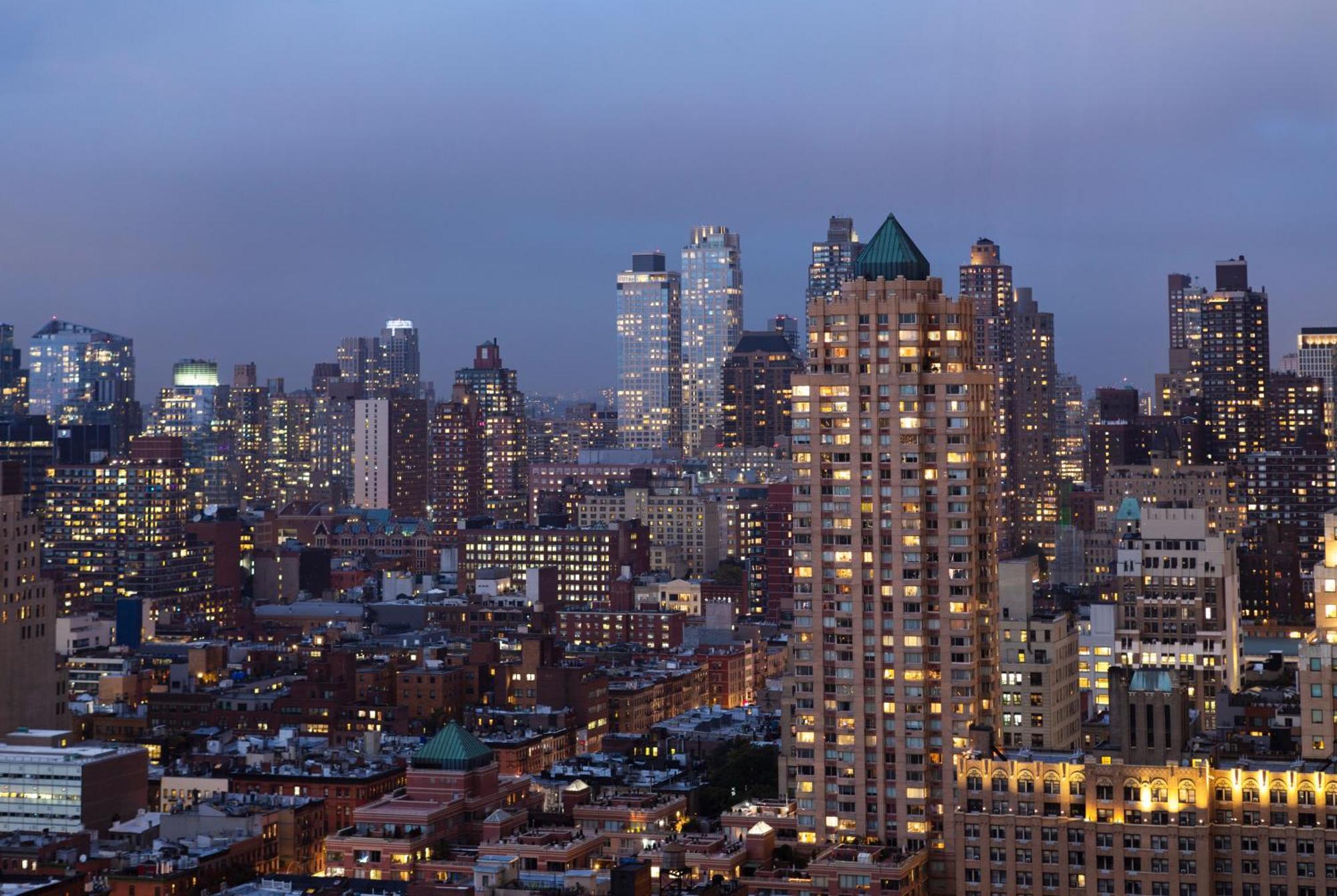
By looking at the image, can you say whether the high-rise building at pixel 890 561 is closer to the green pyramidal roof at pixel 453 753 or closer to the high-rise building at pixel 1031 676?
the high-rise building at pixel 1031 676

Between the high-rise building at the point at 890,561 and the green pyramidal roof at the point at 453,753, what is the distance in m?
19.2

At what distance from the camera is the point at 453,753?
134m

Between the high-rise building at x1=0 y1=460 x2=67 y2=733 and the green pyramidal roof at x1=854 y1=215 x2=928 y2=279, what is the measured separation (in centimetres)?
7040

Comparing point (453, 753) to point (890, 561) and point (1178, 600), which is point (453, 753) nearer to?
point (890, 561)

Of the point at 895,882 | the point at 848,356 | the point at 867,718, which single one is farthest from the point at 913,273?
the point at 895,882

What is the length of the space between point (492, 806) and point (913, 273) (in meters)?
38.2

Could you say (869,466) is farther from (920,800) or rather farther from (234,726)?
(234,726)

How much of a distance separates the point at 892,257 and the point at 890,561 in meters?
16.8

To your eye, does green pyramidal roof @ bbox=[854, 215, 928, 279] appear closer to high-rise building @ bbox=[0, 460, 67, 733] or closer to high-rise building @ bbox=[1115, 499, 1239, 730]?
high-rise building @ bbox=[1115, 499, 1239, 730]

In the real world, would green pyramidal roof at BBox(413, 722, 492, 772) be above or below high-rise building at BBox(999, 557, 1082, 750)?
below

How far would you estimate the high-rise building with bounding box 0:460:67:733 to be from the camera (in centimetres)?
16275

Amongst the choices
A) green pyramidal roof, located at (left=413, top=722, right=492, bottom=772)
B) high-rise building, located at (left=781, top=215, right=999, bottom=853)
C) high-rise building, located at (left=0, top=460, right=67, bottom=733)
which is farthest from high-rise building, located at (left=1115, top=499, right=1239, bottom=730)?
high-rise building, located at (left=0, top=460, right=67, bottom=733)

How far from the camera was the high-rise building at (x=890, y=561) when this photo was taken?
122m

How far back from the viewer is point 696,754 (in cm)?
16525
